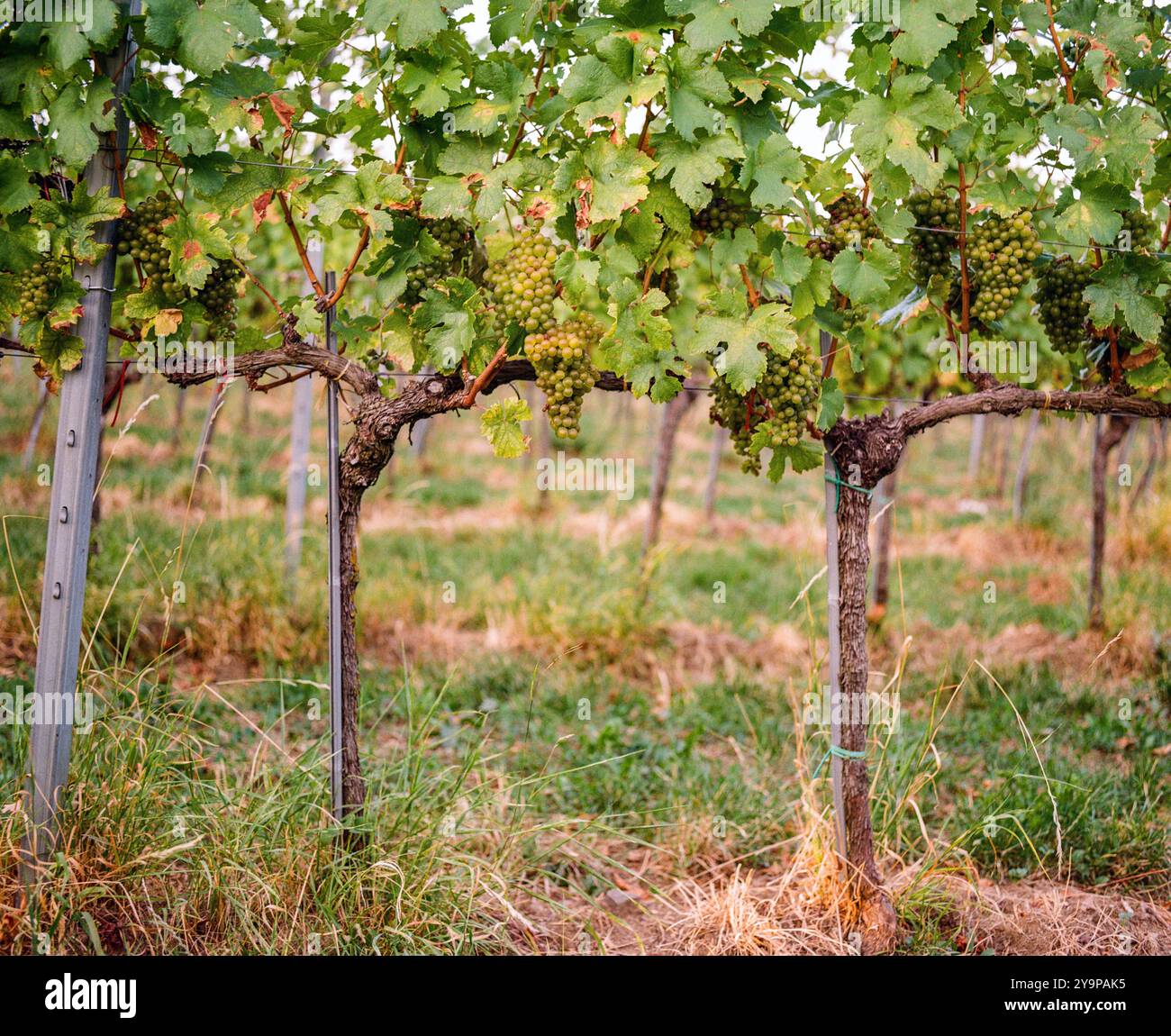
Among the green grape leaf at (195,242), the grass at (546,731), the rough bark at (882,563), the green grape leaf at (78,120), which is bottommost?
the grass at (546,731)

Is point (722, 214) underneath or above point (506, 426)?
above

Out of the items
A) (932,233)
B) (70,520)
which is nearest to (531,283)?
(932,233)

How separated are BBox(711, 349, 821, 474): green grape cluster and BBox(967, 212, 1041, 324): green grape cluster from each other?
57 centimetres

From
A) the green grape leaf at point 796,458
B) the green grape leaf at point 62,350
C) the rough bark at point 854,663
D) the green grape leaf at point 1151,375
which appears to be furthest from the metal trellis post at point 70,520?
the green grape leaf at point 1151,375

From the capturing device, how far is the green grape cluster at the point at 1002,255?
8.84 feet

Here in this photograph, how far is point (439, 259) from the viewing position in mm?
2607

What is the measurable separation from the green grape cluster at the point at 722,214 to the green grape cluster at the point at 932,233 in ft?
1.68

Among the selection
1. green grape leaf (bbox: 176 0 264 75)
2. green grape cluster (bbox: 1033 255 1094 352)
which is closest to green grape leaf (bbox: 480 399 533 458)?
green grape leaf (bbox: 176 0 264 75)

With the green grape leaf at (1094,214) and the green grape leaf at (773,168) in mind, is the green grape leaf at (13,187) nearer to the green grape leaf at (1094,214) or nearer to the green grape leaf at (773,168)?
the green grape leaf at (773,168)

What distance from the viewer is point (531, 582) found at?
6055mm

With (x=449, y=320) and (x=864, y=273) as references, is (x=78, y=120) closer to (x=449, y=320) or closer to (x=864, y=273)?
(x=449, y=320)

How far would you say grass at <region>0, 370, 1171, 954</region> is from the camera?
2525 mm

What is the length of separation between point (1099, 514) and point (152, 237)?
5474mm

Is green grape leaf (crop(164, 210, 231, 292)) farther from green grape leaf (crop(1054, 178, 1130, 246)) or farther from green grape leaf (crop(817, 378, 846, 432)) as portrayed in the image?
green grape leaf (crop(1054, 178, 1130, 246))
